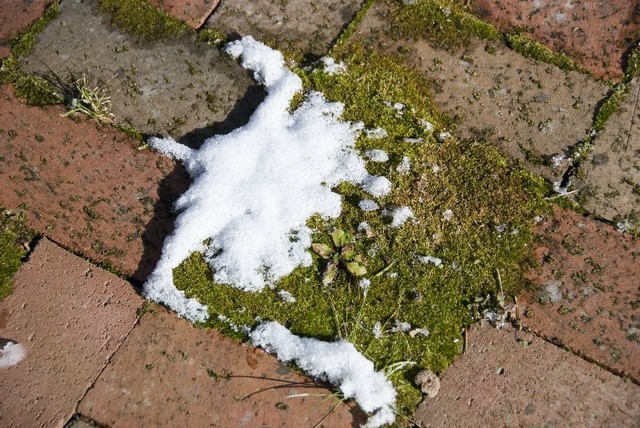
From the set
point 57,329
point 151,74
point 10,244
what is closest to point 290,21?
point 151,74

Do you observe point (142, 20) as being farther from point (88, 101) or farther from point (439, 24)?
point (439, 24)

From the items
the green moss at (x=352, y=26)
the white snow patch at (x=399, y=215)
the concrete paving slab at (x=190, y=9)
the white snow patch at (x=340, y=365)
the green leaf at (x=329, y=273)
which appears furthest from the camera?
the concrete paving slab at (x=190, y=9)

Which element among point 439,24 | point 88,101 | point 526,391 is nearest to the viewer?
point 526,391

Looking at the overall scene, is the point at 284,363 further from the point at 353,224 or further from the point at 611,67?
the point at 611,67

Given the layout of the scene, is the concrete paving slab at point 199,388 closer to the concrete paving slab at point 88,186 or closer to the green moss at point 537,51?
the concrete paving slab at point 88,186

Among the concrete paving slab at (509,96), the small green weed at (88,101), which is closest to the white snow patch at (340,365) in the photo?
the concrete paving slab at (509,96)

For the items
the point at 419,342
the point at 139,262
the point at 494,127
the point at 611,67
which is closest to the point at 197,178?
the point at 139,262
